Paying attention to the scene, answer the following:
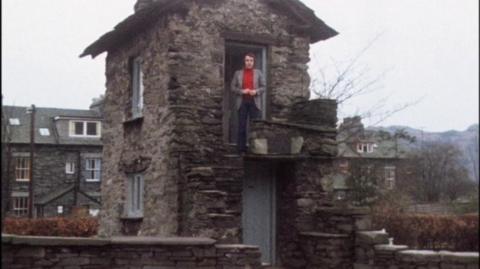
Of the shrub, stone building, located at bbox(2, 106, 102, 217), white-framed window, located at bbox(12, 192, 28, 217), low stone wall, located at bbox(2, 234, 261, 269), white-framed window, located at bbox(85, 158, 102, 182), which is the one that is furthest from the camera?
white-framed window, located at bbox(85, 158, 102, 182)

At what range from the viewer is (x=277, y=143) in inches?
580

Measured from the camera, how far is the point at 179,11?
14797 millimetres

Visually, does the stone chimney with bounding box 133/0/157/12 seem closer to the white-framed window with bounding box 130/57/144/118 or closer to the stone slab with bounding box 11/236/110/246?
the white-framed window with bounding box 130/57/144/118

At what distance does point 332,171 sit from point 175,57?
13.4 feet

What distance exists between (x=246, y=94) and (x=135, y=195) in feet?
13.8

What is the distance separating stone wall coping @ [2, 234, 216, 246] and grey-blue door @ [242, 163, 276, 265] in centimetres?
269

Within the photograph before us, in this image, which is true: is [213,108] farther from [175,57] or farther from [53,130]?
[53,130]

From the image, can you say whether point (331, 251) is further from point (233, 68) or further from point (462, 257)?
point (233, 68)

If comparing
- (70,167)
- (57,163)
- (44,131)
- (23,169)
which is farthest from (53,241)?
(44,131)

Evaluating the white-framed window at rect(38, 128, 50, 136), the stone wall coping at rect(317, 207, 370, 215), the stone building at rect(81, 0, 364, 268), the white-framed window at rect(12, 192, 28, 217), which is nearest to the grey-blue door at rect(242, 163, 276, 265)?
the stone building at rect(81, 0, 364, 268)

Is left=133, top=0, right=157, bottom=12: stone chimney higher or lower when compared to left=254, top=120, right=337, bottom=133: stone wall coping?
higher

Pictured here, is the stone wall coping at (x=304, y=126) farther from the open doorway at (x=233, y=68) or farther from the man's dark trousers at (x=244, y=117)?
the open doorway at (x=233, y=68)

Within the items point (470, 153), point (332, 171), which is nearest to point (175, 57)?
point (332, 171)

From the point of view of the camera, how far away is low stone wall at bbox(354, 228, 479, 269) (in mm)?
11914
